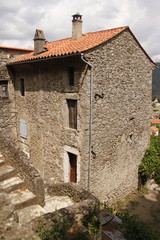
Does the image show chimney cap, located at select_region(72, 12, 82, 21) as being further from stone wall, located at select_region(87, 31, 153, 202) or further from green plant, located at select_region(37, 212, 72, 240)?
green plant, located at select_region(37, 212, 72, 240)

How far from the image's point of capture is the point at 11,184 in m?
5.83

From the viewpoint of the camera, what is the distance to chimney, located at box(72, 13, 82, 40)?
32.8 ft

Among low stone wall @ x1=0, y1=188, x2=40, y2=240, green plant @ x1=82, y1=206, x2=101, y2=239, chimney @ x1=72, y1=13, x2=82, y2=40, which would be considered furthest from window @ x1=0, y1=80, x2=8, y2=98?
green plant @ x1=82, y1=206, x2=101, y2=239

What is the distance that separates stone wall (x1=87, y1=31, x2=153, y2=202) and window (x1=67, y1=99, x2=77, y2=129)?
87 cm

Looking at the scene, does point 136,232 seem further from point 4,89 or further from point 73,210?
point 4,89

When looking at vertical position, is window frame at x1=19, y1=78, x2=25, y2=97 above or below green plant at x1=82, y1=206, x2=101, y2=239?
above

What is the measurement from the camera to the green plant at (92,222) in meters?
4.11

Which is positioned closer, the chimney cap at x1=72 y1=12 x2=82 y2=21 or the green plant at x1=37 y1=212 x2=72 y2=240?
the green plant at x1=37 y1=212 x2=72 y2=240

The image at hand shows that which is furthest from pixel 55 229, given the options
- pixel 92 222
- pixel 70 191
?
pixel 70 191

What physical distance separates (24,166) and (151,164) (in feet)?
27.6

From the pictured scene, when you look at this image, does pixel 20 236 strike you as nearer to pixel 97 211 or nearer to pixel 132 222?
pixel 97 211

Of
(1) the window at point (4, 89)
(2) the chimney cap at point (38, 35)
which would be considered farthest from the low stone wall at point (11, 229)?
(1) the window at point (4, 89)

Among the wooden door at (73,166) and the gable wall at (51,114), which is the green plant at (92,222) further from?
the wooden door at (73,166)

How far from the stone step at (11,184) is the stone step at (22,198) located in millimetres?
120
